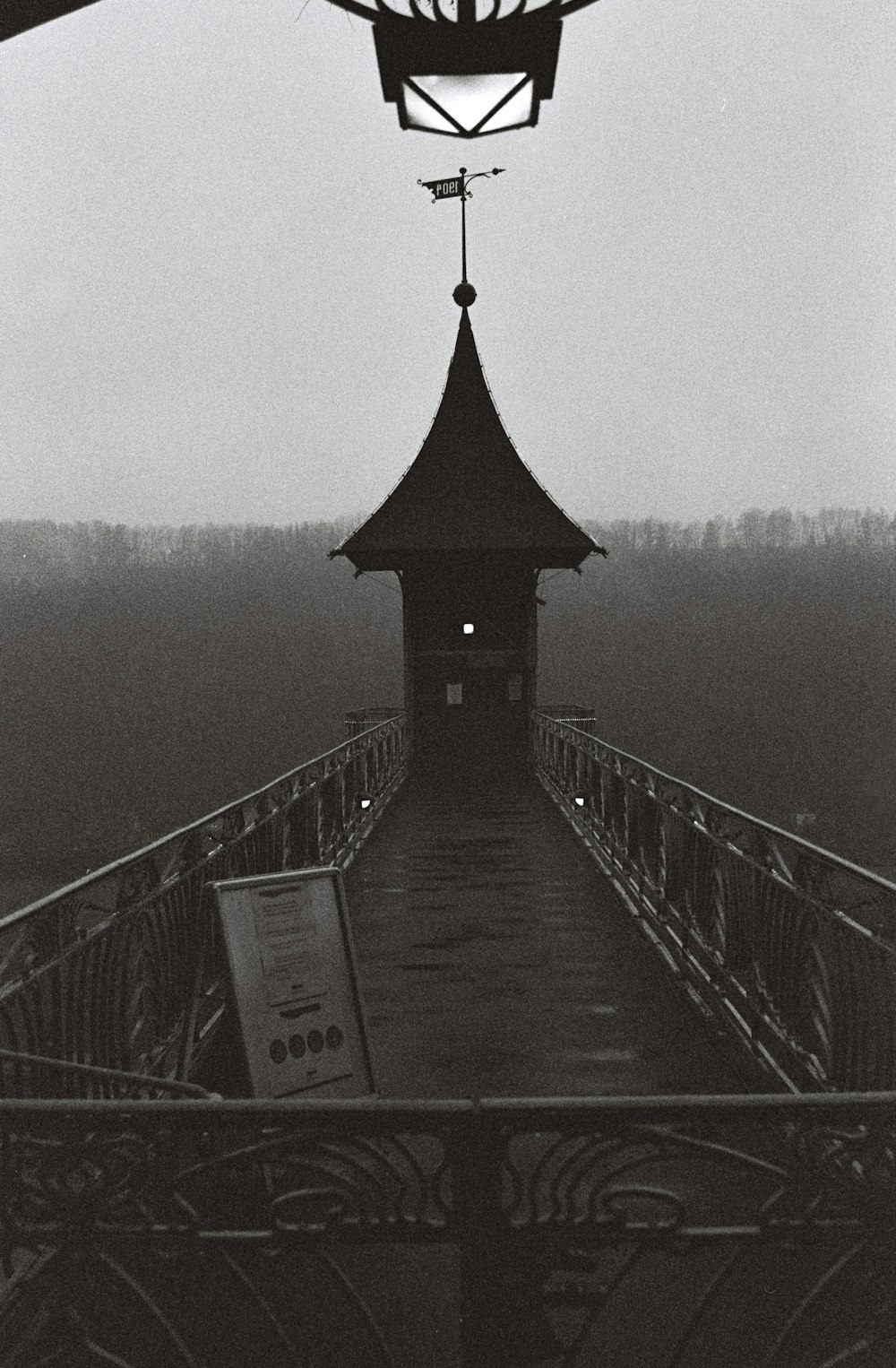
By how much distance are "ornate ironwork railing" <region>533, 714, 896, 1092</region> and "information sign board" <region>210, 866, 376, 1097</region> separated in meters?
1.95

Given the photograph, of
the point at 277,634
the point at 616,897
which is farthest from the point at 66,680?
the point at 616,897

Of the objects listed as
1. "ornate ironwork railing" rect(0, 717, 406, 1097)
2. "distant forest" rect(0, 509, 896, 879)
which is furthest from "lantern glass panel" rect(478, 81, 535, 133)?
"distant forest" rect(0, 509, 896, 879)

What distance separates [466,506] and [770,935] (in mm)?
13853

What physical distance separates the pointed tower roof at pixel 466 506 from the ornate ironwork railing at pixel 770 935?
9171mm

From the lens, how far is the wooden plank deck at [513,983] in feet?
17.3

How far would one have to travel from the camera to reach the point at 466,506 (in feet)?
58.7

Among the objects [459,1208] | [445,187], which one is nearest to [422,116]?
[459,1208]

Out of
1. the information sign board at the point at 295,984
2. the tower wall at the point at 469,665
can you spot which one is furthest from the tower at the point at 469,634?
the information sign board at the point at 295,984

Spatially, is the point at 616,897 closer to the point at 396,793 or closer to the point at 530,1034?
the point at 530,1034

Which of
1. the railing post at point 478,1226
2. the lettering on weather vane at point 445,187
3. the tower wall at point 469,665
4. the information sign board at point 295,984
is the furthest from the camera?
the tower wall at point 469,665

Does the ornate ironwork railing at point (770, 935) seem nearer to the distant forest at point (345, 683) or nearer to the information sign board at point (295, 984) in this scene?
the information sign board at point (295, 984)

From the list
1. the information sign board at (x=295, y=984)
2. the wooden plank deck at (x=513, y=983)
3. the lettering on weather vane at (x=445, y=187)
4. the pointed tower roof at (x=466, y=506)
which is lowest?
the wooden plank deck at (x=513, y=983)

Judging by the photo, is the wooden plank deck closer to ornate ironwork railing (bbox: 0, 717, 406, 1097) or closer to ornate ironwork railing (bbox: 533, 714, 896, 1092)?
ornate ironwork railing (bbox: 533, 714, 896, 1092)

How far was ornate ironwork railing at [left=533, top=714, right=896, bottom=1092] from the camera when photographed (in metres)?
3.78
